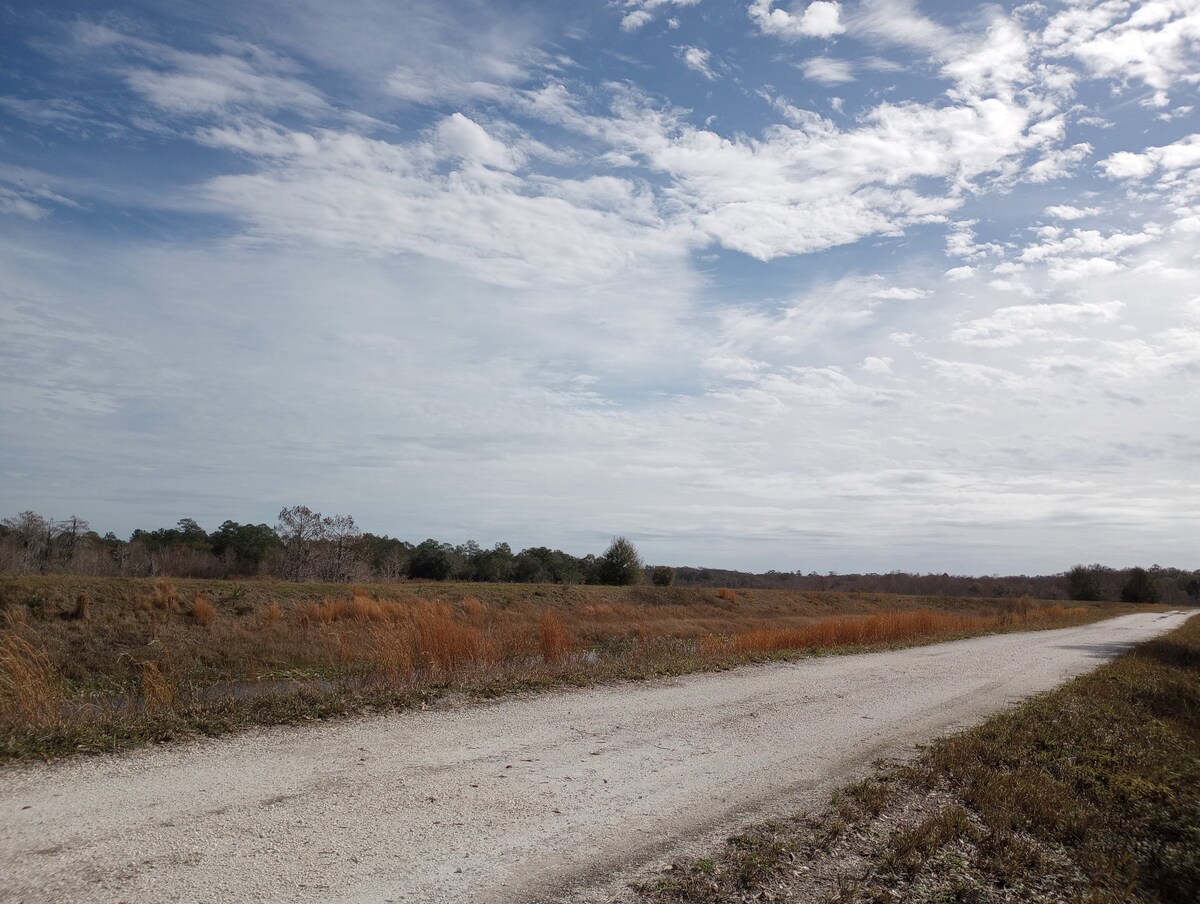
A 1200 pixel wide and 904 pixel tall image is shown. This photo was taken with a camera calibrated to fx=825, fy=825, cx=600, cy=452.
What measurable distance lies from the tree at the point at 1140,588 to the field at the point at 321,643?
154ft

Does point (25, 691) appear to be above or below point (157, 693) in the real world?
above

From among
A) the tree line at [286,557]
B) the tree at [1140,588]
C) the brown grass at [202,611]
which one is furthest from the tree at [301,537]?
the tree at [1140,588]

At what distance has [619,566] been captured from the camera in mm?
57656

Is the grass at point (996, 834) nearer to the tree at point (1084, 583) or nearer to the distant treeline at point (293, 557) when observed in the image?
the distant treeline at point (293, 557)

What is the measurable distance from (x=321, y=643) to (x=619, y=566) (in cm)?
3487

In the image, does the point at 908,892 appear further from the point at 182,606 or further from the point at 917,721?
the point at 182,606

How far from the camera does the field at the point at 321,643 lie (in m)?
8.72

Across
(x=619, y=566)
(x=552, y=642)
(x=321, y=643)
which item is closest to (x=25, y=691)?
(x=552, y=642)

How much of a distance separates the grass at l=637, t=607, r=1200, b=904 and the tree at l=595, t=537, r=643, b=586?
153 ft

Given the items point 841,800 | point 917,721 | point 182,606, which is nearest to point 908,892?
point 841,800

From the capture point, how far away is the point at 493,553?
72.1 metres

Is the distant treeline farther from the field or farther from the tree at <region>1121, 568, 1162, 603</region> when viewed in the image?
the tree at <region>1121, 568, 1162, 603</region>

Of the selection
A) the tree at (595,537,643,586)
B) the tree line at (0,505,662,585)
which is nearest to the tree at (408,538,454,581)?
the tree line at (0,505,662,585)

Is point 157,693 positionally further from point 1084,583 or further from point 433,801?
point 1084,583
